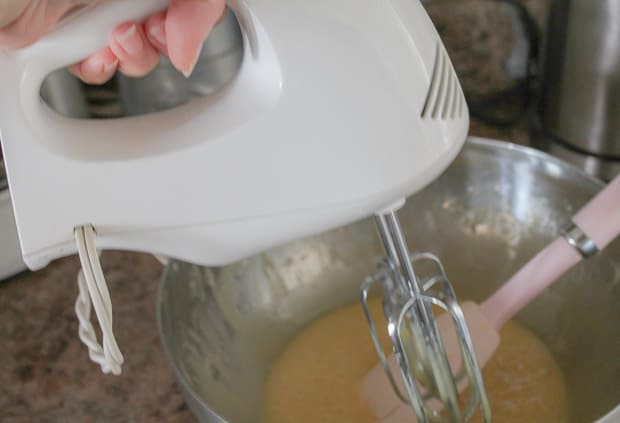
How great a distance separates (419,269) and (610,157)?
0.21 metres

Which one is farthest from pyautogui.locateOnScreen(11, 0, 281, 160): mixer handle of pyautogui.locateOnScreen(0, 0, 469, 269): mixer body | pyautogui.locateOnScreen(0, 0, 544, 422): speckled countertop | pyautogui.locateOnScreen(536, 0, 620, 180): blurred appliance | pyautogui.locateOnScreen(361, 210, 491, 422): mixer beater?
pyautogui.locateOnScreen(536, 0, 620, 180): blurred appliance

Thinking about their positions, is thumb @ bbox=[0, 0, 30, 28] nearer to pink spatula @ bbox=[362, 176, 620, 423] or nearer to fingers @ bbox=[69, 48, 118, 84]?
fingers @ bbox=[69, 48, 118, 84]

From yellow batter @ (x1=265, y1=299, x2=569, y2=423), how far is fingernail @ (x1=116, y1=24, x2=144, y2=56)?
1.02ft

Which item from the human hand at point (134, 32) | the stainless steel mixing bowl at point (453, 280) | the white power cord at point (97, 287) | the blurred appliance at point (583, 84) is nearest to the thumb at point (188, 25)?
the human hand at point (134, 32)

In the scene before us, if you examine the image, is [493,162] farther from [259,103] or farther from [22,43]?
[22,43]

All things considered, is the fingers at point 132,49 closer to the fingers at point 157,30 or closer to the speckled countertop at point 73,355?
the fingers at point 157,30

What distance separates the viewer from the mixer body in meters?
0.40

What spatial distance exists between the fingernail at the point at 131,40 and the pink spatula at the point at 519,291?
1.05ft

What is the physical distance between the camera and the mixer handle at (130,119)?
1.28 ft

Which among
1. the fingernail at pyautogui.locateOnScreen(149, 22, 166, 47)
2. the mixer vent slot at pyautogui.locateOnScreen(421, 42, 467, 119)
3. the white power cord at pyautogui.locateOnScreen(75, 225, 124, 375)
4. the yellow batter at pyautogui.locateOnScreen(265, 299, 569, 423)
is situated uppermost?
the fingernail at pyautogui.locateOnScreen(149, 22, 166, 47)

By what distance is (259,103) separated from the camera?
42 cm

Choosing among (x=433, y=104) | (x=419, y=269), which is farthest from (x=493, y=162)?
(x=433, y=104)

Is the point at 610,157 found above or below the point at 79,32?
below

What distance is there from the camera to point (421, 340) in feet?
1.79
